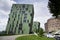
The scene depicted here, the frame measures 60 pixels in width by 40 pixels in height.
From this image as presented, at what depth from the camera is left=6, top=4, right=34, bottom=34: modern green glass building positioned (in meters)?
47.2

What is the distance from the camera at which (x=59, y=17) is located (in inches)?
1395

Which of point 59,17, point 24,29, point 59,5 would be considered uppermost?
point 59,5

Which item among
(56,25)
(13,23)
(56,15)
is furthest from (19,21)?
(56,15)

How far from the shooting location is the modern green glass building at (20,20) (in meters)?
47.2

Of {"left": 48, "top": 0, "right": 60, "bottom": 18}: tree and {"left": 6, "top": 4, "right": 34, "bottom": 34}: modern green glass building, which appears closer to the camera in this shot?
{"left": 48, "top": 0, "right": 60, "bottom": 18}: tree

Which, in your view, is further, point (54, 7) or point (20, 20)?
point (20, 20)

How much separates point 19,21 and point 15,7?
4759mm

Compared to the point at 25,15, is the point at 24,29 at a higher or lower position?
lower

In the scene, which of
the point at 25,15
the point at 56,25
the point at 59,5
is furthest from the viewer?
the point at 25,15

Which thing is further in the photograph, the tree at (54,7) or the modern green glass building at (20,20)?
the modern green glass building at (20,20)

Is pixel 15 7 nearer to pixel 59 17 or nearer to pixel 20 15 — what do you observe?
pixel 20 15

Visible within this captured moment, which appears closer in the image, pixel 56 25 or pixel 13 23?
pixel 56 25

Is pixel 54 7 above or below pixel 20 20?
above

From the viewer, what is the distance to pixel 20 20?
4884cm
